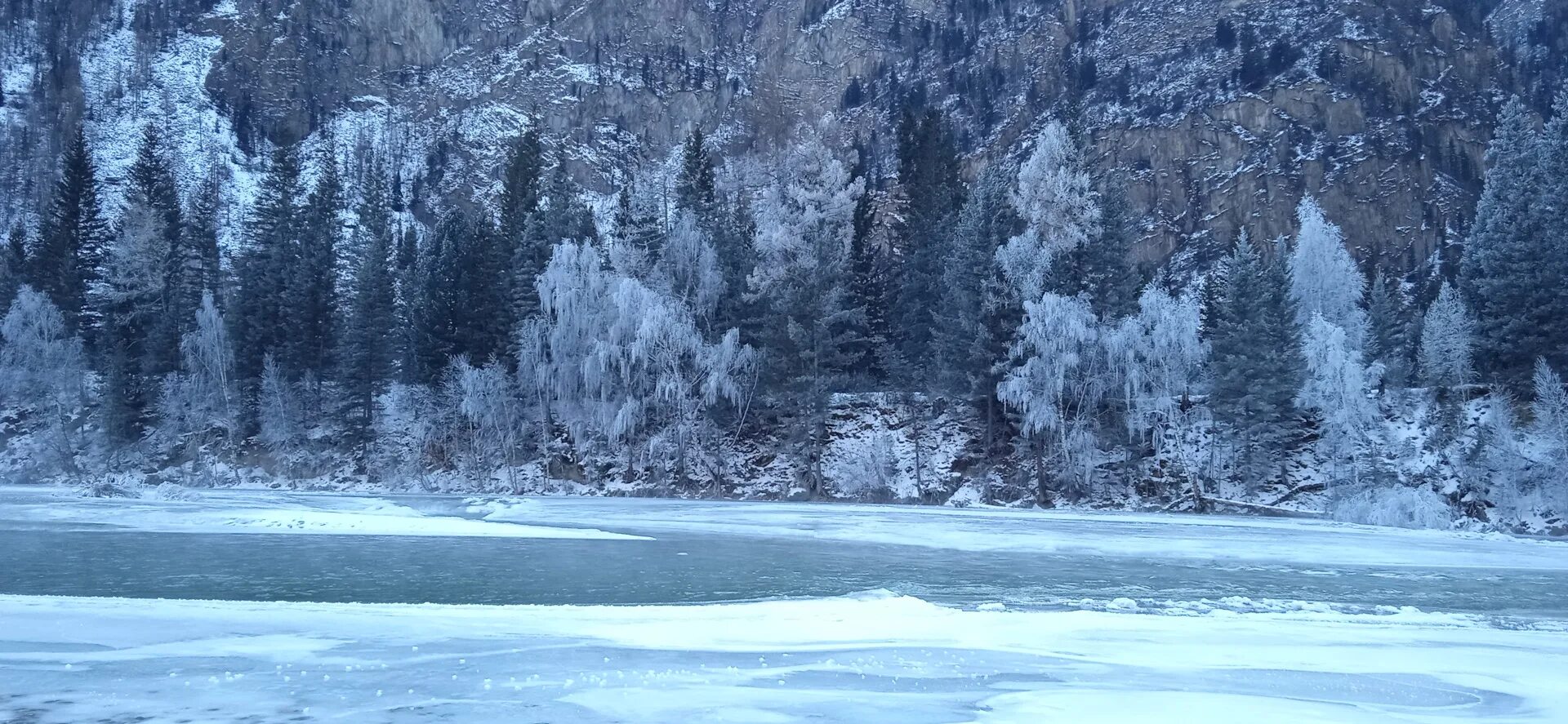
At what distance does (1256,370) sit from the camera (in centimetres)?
3522

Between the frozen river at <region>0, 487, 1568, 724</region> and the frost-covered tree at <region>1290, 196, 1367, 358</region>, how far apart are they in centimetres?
2449

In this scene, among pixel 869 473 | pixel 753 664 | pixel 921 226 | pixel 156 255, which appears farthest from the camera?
pixel 156 255

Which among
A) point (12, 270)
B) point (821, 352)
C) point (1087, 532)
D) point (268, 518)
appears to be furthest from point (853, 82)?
point (268, 518)

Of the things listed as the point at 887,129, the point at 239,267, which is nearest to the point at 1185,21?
the point at 887,129

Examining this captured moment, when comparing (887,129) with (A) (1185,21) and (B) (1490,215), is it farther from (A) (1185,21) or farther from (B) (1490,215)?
(B) (1490,215)

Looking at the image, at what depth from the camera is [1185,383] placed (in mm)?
36594

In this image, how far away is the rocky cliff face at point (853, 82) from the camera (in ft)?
312

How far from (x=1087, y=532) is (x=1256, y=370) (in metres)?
15.9

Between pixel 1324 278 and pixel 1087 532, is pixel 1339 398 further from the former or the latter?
pixel 1087 532

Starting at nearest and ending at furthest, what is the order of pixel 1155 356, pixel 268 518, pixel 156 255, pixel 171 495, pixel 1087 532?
1. pixel 1087 532
2. pixel 268 518
3. pixel 171 495
4. pixel 1155 356
5. pixel 156 255

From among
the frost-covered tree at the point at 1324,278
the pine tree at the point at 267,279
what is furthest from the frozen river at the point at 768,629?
the pine tree at the point at 267,279

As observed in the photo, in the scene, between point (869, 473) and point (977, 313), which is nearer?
point (977, 313)

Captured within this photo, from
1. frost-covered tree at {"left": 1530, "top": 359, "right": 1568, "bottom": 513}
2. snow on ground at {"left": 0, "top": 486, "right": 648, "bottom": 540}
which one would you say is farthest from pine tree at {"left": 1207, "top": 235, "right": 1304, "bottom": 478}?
snow on ground at {"left": 0, "top": 486, "right": 648, "bottom": 540}

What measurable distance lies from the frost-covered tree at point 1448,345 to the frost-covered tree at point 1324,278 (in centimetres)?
486
